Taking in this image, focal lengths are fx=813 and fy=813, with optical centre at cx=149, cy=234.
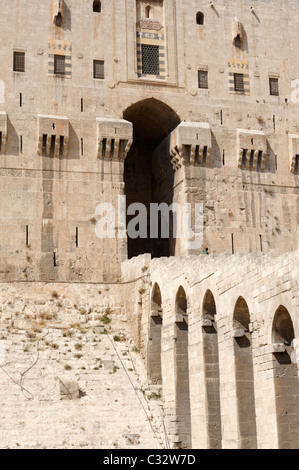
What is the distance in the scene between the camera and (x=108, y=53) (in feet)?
110

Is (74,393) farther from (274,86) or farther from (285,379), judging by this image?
(274,86)

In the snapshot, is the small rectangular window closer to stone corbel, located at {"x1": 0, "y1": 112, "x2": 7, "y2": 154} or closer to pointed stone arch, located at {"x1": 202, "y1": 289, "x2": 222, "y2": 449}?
stone corbel, located at {"x1": 0, "y1": 112, "x2": 7, "y2": 154}

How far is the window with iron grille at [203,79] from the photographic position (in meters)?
34.5

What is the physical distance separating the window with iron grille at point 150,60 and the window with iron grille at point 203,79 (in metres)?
1.83

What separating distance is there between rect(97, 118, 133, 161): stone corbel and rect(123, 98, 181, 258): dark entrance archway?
1.26m

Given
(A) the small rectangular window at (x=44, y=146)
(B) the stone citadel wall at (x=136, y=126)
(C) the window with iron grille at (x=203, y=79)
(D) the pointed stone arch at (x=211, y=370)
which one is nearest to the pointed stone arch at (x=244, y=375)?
(D) the pointed stone arch at (x=211, y=370)

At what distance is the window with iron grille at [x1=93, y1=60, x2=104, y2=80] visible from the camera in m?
33.3

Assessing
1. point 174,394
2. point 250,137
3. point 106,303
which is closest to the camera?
point 174,394

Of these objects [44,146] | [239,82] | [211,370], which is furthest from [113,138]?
[211,370]

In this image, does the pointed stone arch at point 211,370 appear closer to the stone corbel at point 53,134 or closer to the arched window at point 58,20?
the stone corbel at point 53,134

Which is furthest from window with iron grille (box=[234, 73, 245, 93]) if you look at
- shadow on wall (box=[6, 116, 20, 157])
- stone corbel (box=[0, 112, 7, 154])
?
stone corbel (box=[0, 112, 7, 154])

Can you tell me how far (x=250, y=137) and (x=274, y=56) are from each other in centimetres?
433
